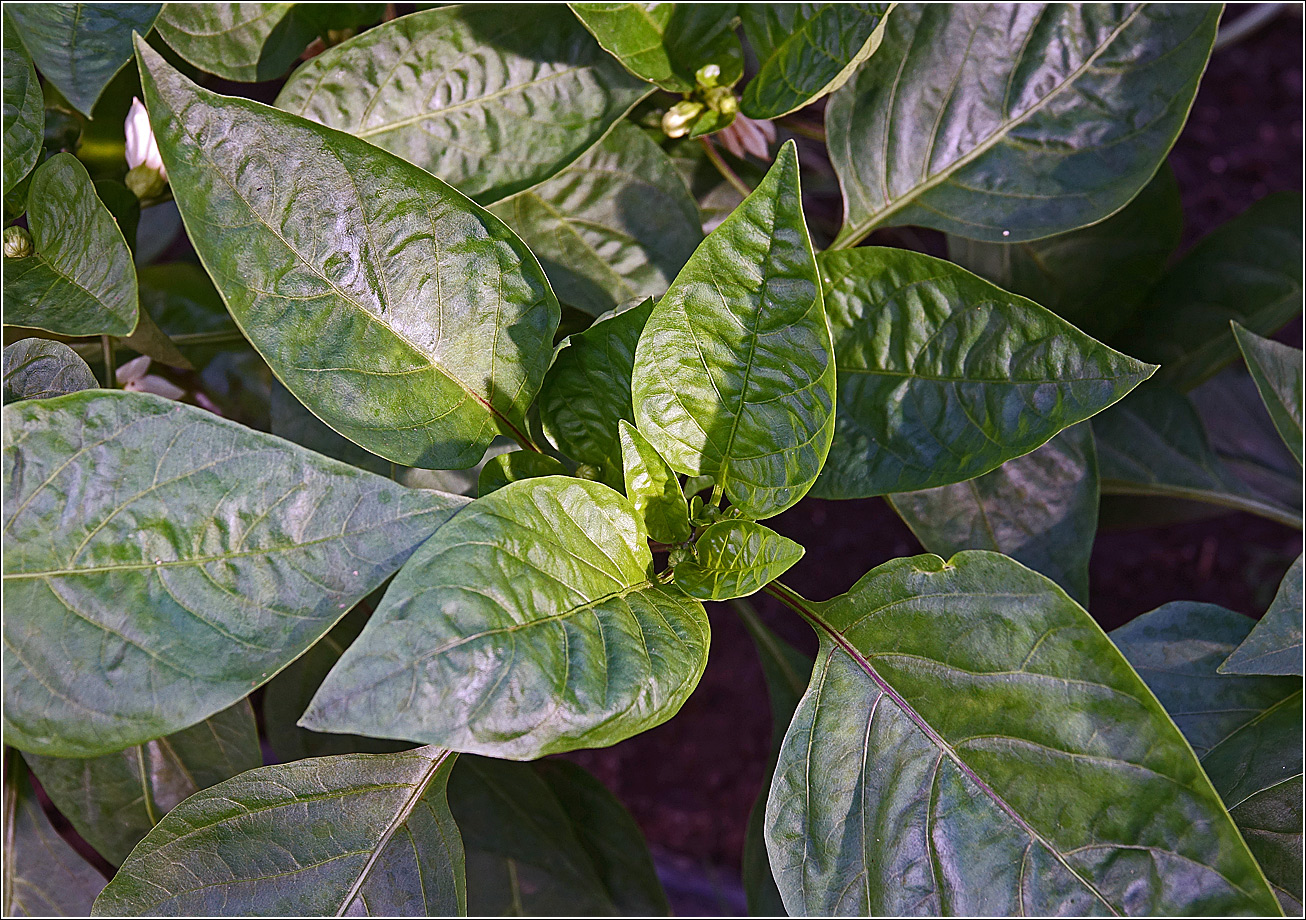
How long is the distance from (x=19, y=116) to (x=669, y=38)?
21.1 inches

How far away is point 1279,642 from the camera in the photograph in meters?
0.71

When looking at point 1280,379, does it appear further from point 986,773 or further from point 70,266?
point 70,266

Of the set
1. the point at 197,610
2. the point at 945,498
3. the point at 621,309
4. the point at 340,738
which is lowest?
the point at 340,738

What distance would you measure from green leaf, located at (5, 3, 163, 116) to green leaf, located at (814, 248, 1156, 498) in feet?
1.95

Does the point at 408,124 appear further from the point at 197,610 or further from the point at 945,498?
the point at 945,498

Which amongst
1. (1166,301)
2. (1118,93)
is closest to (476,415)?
(1118,93)

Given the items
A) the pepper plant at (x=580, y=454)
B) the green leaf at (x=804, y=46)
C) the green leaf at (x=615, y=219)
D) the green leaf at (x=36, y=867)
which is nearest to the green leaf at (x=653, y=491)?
the pepper plant at (x=580, y=454)

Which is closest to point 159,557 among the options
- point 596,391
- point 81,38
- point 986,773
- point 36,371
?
point 36,371

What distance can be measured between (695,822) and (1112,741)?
1.04 meters

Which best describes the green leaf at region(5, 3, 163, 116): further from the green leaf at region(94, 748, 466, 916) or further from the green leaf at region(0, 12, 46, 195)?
the green leaf at region(94, 748, 466, 916)

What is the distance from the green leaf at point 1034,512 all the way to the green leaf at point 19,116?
2.71 ft

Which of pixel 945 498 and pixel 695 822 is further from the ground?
pixel 945 498

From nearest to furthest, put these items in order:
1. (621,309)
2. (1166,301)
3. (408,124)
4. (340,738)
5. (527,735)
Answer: (527,735)
(621,309)
(408,124)
(340,738)
(1166,301)

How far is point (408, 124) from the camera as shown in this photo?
801 millimetres
